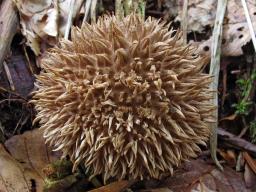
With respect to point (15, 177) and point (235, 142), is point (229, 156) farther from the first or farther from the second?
point (15, 177)

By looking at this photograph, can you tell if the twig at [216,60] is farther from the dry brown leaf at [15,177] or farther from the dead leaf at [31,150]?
the dry brown leaf at [15,177]

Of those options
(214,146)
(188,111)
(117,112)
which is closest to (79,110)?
(117,112)

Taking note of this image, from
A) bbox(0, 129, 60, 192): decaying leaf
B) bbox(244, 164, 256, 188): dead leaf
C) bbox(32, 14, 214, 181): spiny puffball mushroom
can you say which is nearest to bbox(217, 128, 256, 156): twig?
bbox(244, 164, 256, 188): dead leaf

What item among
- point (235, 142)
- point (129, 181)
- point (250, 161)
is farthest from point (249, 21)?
point (129, 181)

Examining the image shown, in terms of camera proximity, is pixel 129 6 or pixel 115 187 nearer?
pixel 115 187

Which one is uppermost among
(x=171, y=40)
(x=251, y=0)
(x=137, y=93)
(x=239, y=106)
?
(x=251, y=0)

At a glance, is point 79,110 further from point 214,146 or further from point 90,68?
point 214,146

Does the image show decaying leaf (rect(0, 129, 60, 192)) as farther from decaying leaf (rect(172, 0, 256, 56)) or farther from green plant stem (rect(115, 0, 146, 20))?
decaying leaf (rect(172, 0, 256, 56))
